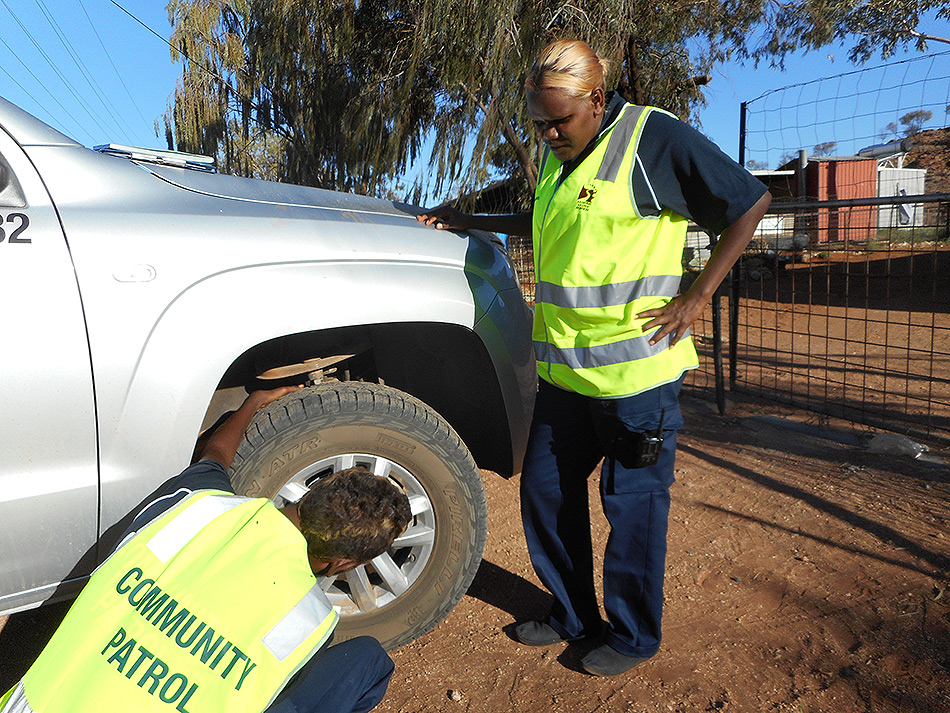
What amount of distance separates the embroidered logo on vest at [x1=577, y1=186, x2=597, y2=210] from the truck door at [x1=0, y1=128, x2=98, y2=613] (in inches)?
55.3

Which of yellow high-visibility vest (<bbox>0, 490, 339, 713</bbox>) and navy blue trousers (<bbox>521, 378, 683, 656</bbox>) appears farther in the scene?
navy blue trousers (<bbox>521, 378, 683, 656</bbox>)

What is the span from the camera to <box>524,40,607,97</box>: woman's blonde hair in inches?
80.4

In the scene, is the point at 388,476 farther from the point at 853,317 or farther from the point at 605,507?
the point at 853,317

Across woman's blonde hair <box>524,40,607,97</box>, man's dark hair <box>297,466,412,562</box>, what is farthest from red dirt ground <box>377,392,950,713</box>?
woman's blonde hair <box>524,40,607,97</box>

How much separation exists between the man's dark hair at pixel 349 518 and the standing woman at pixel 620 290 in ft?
2.64

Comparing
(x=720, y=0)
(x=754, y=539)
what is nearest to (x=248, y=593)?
(x=754, y=539)

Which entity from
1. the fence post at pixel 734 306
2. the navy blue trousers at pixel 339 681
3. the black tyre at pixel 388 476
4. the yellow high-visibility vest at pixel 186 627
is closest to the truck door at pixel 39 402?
the black tyre at pixel 388 476

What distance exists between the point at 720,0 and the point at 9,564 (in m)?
12.6

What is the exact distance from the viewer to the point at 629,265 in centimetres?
210

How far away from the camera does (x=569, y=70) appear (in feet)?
6.70

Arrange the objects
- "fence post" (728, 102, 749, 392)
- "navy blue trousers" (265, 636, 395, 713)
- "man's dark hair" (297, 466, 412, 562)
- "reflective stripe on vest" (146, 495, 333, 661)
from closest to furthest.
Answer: "reflective stripe on vest" (146, 495, 333, 661), "navy blue trousers" (265, 636, 395, 713), "man's dark hair" (297, 466, 412, 562), "fence post" (728, 102, 749, 392)

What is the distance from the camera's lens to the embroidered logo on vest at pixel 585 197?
2083 mm

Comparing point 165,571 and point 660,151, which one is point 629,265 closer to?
point 660,151

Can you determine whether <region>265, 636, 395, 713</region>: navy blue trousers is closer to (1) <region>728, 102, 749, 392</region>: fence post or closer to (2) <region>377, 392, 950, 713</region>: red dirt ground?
(2) <region>377, 392, 950, 713</region>: red dirt ground
